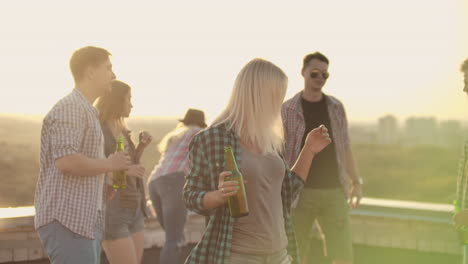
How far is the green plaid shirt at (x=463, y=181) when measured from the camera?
13.0 ft

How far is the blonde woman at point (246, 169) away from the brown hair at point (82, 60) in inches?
34.5

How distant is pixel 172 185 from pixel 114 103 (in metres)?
1.43

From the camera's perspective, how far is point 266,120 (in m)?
3.12

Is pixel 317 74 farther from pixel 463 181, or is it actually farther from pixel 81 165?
pixel 81 165

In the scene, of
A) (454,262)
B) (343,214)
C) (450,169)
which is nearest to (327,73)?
(343,214)

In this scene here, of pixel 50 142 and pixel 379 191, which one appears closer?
pixel 50 142

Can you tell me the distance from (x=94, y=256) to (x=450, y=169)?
89.3m

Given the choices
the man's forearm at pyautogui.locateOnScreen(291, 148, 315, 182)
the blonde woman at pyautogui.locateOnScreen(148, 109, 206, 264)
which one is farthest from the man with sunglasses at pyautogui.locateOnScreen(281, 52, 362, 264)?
the man's forearm at pyautogui.locateOnScreen(291, 148, 315, 182)

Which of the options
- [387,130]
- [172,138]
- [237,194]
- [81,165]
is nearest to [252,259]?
[237,194]

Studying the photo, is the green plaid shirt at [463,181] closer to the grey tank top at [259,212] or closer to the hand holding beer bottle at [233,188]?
the grey tank top at [259,212]

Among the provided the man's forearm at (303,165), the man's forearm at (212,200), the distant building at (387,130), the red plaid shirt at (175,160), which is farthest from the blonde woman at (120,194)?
the distant building at (387,130)

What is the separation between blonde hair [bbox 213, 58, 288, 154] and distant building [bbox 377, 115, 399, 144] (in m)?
93.6

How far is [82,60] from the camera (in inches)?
143

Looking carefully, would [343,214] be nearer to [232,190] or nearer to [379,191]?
[232,190]
